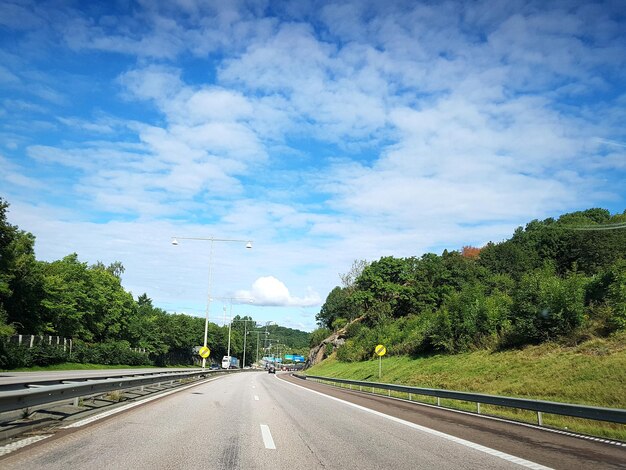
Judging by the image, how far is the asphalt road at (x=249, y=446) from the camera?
19.7 ft

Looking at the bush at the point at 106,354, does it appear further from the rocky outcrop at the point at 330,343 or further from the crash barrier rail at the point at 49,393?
the crash barrier rail at the point at 49,393

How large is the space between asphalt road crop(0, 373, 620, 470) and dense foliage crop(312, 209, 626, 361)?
1974 cm

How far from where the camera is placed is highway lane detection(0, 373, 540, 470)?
6.01 meters

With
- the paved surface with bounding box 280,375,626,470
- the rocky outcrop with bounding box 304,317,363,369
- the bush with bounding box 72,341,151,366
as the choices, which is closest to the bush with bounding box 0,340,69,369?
the bush with bounding box 72,341,151,366

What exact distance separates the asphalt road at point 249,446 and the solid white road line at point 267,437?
0.06 feet

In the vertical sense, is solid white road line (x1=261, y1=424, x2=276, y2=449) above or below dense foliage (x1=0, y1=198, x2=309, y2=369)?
below

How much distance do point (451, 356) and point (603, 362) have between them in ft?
50.6

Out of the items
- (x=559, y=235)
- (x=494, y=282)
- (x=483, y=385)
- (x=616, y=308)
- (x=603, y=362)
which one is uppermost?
(x=559, y=235)

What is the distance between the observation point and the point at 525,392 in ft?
69.5

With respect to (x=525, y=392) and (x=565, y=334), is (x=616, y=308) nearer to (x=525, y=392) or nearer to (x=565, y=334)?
(x=565, y=334)

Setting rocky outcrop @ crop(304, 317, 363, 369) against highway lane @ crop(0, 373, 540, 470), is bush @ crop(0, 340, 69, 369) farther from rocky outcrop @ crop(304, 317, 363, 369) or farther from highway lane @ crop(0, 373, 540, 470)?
rocky outcrop @ crop(304, 317, 363, 369)

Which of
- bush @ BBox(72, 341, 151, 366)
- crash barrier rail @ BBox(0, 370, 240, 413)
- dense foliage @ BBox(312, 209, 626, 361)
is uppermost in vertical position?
dense foliage @ BBox(312, 209, 626, 361)

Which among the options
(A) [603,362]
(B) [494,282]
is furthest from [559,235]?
(A) [603,362]

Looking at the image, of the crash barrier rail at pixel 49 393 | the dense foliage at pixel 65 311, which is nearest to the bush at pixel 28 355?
the dense foliage at pixel 65 311
